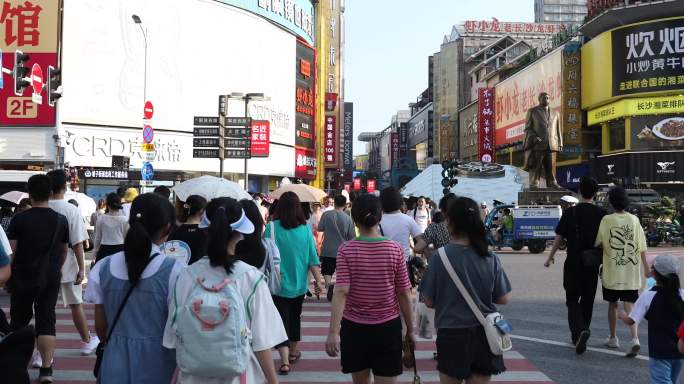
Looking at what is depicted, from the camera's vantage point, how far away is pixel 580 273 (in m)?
8.09

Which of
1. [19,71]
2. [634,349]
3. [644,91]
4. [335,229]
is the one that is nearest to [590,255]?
[634,349]

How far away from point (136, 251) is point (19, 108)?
147 ft

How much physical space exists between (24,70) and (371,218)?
1525 cm

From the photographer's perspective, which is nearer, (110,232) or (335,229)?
(110,232)

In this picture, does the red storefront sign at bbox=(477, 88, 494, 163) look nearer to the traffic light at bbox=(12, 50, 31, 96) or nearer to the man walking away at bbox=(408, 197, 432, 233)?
the man walking away at bbox=(408, 197, 432, 233)

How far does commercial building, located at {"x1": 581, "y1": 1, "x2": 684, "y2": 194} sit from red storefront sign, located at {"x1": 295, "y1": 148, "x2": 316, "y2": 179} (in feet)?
80.8

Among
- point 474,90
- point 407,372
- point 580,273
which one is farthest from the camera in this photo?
point 474,90

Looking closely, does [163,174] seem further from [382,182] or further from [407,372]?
[382,182]

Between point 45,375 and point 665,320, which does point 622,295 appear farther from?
point 45,375

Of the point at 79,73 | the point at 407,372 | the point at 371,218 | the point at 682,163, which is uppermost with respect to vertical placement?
the point at 79,73

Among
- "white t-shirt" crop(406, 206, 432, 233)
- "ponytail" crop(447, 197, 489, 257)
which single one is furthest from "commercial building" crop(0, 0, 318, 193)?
"ponytail" crop(447, 197, 489, 257)

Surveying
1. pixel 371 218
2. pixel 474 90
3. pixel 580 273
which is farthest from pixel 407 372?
pixel 474 90

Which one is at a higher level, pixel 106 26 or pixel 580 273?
pixel 106 26

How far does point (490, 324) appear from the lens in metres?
4.43
